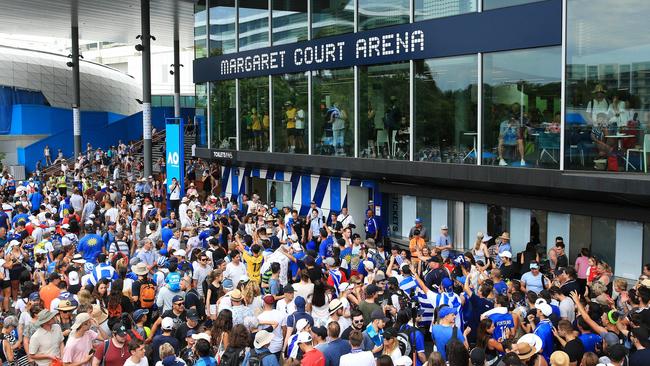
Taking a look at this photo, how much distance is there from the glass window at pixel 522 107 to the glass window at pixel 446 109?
45cm

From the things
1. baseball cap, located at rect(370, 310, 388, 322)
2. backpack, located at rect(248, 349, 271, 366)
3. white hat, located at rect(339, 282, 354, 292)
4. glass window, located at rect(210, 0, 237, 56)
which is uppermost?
glass window, located at rect(210, 0, 237, 56)

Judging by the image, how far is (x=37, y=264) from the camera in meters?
14.2

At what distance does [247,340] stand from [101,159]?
32380 millimetres

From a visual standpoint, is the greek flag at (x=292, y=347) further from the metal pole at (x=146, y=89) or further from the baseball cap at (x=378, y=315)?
the metal pole at (x=146, y=89)

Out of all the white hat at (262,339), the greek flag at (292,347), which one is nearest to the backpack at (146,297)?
the greek flag at (292,347)

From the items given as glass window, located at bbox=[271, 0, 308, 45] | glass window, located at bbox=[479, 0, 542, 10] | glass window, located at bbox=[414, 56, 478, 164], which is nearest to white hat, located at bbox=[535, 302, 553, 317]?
glass window, located at bbox=[414, 56, 478, 164]

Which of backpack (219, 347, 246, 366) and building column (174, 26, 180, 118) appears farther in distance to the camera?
building column (174, 26, 180, 118)

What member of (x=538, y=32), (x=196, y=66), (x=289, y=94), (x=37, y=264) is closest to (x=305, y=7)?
(x=289, y=94)

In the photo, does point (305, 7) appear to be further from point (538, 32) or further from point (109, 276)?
point (109, 276)

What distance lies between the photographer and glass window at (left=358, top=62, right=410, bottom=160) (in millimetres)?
19859

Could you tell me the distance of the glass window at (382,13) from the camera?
781 inches

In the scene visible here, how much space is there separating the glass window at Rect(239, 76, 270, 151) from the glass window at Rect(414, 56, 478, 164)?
25.1ft

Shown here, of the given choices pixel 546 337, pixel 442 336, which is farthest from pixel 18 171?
pixel 546 337

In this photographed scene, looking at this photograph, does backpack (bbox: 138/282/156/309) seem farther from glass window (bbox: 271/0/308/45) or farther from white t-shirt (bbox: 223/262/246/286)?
glass window (bbox: 271/0/308/45)
